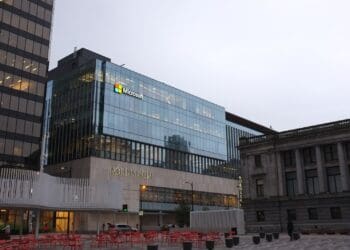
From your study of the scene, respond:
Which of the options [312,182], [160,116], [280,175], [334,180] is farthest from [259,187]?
[160,116]

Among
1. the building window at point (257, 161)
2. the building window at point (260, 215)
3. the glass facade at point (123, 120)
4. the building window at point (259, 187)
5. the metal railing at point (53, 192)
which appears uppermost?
the glass facade at point (123, 120)

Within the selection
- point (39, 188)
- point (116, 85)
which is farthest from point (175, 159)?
point (39, 188)

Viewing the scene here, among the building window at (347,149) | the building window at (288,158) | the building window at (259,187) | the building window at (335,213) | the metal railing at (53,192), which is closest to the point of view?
the metal railing at (53,192)

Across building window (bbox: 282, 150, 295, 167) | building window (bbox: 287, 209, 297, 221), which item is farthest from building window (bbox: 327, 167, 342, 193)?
building window (bbox: 287, 209, 297, 221)

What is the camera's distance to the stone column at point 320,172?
190 ft

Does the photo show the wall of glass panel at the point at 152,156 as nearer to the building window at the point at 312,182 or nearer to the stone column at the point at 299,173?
the stone column at the point at 299,173

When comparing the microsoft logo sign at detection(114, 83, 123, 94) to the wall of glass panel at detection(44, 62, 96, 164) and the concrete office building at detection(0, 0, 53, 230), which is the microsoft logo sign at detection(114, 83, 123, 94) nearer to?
the wall of glass panel at detection(44, 62, 96, 164)

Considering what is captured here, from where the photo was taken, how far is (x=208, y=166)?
108125 mm

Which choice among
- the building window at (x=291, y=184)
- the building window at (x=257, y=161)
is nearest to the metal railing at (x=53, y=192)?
the building window at (x=257, y=161)

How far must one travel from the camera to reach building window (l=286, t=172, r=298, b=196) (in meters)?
61.8

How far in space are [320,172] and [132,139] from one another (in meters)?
42.1

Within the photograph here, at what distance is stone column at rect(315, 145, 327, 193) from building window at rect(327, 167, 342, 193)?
0.81m

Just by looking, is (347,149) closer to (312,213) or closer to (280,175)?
(312,213)

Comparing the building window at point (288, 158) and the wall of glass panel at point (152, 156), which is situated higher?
the wall of glass panel at point (152, 156)
